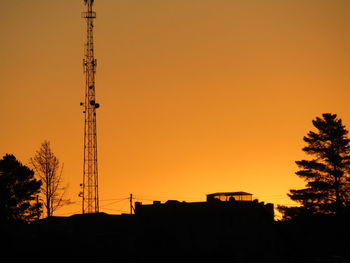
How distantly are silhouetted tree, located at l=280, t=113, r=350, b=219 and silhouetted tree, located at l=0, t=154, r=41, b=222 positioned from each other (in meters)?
35.5

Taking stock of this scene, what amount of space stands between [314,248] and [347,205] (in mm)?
16341

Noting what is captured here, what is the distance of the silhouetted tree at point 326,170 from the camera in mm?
97250

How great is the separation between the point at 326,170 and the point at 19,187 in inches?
1646

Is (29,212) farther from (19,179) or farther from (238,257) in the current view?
(238,257)

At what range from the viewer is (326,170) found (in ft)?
323

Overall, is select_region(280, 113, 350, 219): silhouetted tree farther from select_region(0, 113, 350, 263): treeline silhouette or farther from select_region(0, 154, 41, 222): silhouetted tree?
select_region(0, 154, 41, 222): silhouetted tree

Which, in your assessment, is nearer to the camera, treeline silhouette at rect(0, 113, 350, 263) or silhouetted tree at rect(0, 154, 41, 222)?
treeline silhouette at rect(0, 113, 350, 263)

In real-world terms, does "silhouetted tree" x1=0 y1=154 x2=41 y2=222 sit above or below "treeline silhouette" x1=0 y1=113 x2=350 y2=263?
above

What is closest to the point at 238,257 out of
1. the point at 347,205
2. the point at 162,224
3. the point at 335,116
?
the point at 162,224

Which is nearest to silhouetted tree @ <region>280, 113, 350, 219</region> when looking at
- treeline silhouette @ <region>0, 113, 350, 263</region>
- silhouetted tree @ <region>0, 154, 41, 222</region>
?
treeline silhouette @ <region>0, 113, 350, 263</region>

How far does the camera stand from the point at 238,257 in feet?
240

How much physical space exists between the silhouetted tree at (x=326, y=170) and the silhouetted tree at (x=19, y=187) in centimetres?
3549

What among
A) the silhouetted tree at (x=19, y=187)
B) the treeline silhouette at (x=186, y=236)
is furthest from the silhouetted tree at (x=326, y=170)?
the silhouetted tree at (x=19, y=187)

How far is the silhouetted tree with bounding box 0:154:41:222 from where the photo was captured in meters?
103
